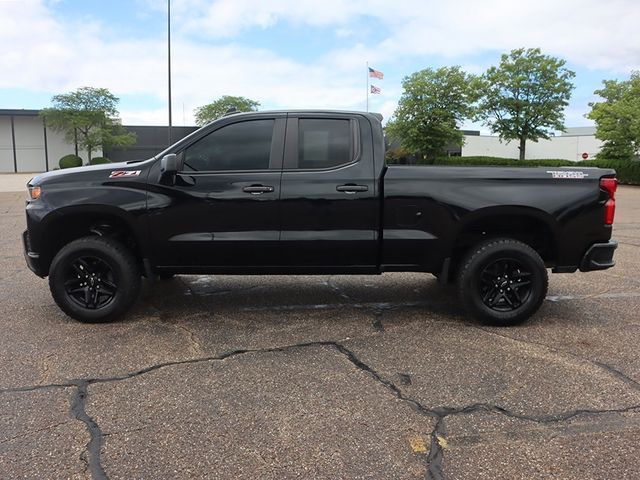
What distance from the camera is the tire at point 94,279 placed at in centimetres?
498

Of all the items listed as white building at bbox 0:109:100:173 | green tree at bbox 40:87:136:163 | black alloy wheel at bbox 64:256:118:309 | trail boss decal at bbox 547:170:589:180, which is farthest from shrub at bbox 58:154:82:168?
trail boss decal at bbox 547:170:589:180

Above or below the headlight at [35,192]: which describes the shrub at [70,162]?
below

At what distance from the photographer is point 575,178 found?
16.2 feet

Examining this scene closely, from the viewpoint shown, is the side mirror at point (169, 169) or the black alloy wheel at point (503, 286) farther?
the black alloy wheel at point (503, 286)

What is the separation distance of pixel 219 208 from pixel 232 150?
0.56 m

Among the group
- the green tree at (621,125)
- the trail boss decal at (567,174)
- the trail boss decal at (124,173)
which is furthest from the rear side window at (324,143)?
the green tree at (621,125)

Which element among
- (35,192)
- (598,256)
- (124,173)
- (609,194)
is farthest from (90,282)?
(609,194)

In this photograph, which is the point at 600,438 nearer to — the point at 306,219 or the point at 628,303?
the point at 306,219

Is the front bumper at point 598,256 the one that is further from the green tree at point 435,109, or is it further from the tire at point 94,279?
the green tree at point 435,109

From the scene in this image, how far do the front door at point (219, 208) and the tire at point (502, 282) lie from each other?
71.3 inches

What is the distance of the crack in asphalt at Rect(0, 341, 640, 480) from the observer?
2.89 m

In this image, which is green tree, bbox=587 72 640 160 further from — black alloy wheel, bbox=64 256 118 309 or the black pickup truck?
black alloy wheel, bbox=64 256 118 309

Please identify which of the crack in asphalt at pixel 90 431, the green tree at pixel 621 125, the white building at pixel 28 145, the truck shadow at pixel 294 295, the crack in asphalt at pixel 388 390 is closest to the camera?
the crack in asphalt at pixel 90 431

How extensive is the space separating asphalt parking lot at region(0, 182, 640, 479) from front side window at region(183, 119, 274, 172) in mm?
1469
